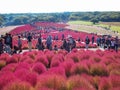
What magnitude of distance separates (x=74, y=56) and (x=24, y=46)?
1571cm

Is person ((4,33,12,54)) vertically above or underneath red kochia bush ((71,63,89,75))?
underneath

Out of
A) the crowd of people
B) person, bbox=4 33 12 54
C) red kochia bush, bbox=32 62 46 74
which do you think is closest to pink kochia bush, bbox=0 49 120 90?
red kochia bush, bbox=32 62 46 74

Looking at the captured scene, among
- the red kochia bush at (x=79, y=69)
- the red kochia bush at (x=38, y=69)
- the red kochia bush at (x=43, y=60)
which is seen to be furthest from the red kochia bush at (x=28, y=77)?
the red kochia bush at (x=43, y=60)

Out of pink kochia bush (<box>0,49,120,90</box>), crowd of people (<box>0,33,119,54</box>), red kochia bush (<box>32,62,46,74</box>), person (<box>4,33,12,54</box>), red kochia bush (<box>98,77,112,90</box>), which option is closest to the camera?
pink kochia bush (<box>0,49,120,90</box>)

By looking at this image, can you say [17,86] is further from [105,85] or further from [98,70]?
[98,70]

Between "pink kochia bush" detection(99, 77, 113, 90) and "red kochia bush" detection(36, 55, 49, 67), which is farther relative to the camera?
"red kochia bush" detection(36, 55, 49, 67)

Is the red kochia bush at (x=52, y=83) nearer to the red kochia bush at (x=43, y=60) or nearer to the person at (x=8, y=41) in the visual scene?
the red kochia bush at (x=43, y=60)

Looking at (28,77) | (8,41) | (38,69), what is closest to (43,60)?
(38,69)

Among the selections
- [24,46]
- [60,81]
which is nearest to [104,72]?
[60,81]

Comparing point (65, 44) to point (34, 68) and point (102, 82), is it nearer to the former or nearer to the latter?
point (34, 68)

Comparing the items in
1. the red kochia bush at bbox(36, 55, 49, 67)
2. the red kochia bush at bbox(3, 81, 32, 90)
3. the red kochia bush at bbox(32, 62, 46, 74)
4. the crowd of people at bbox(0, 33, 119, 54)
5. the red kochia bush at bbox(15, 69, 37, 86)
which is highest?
the red kochia bush at bbox(3, 81, 32, 90)

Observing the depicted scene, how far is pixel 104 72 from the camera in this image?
699 inches

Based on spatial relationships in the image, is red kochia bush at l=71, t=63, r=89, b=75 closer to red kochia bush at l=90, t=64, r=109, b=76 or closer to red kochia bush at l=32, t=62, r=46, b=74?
red kochia bush at l=90, t=64, r=109, b=76

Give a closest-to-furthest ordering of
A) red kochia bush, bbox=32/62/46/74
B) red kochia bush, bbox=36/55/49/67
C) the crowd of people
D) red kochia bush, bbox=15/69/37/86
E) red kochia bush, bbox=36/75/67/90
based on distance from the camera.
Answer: red kochia bush, bbox=36/75/67/90, red kochia bush, bbox=15/69/37/86, red kochia bush, bbox=32/62/46/74, red kochia bush, bbox=36/55/49/67, the crowd of people
